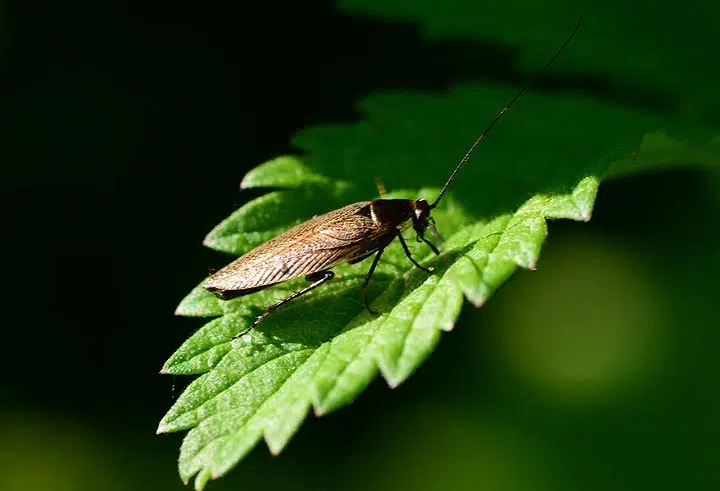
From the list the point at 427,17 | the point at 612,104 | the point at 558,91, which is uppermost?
the point at 427,17

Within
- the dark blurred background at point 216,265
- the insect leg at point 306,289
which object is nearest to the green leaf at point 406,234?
the insect leg at point 306,289

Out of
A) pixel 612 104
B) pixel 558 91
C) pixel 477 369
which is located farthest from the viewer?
pixel 477 369

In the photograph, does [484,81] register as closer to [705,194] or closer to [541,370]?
[705,194]

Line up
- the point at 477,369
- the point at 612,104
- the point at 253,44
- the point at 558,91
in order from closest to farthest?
1. the point at 612,104
2. the point at 558,91
3. the point at 477,369
4. the point at 253,44

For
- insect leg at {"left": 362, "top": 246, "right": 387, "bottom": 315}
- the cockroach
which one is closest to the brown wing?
the cockroach

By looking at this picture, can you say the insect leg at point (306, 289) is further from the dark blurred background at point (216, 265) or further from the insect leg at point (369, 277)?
the dark blurred background at point (216, 265)

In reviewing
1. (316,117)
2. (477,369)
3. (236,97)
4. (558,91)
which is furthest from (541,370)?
(236,97)
